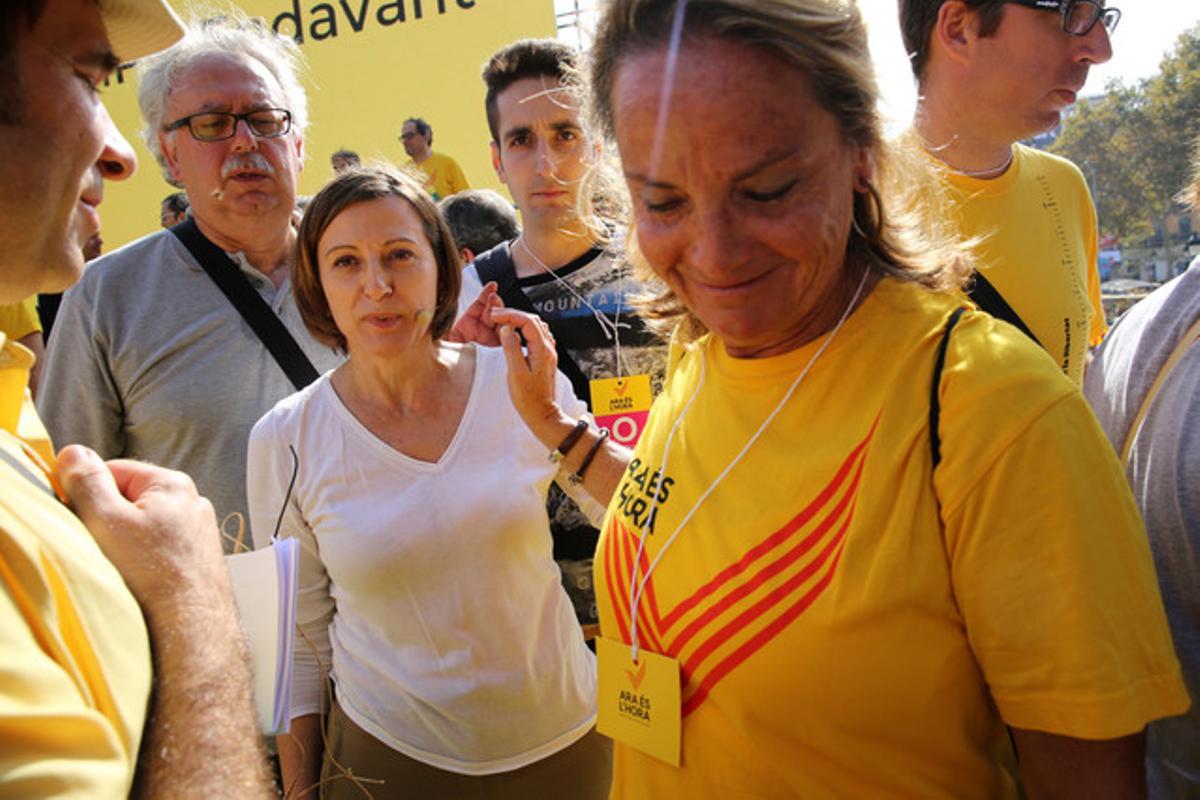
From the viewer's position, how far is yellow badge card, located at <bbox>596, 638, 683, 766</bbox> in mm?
1376

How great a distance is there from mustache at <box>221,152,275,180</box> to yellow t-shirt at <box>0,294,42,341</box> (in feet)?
6.31

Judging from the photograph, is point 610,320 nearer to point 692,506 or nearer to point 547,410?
point 547,410

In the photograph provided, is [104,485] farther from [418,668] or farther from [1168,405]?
[1168,405]

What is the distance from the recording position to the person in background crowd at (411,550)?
216 centimetres

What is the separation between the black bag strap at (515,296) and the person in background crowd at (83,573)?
5.34 feet

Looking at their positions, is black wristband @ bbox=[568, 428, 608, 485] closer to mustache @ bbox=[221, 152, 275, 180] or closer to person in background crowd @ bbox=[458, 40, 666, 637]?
person in background crowd @ bbox=[458, 40, 666, 637]

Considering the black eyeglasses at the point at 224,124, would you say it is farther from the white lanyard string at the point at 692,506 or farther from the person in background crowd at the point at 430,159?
the person in background crowd at the point at 430,159

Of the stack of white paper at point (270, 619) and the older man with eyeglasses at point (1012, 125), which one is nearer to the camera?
the stack of white paper at point (270, 619)

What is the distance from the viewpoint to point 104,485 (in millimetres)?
1167

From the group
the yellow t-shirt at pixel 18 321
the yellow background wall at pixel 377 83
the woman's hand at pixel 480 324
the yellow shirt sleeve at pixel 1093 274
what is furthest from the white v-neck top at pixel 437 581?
the yellow background wall at pixel 377 83

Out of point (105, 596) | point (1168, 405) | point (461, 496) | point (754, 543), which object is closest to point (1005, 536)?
point (754, 543)

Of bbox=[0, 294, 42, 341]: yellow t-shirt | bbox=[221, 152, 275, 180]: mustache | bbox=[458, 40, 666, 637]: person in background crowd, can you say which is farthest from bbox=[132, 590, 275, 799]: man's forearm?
bbox=[0, 294, 42, 341]: yellow t-shirt

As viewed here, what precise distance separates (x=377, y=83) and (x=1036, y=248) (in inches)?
293

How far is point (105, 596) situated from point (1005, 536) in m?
1.07
